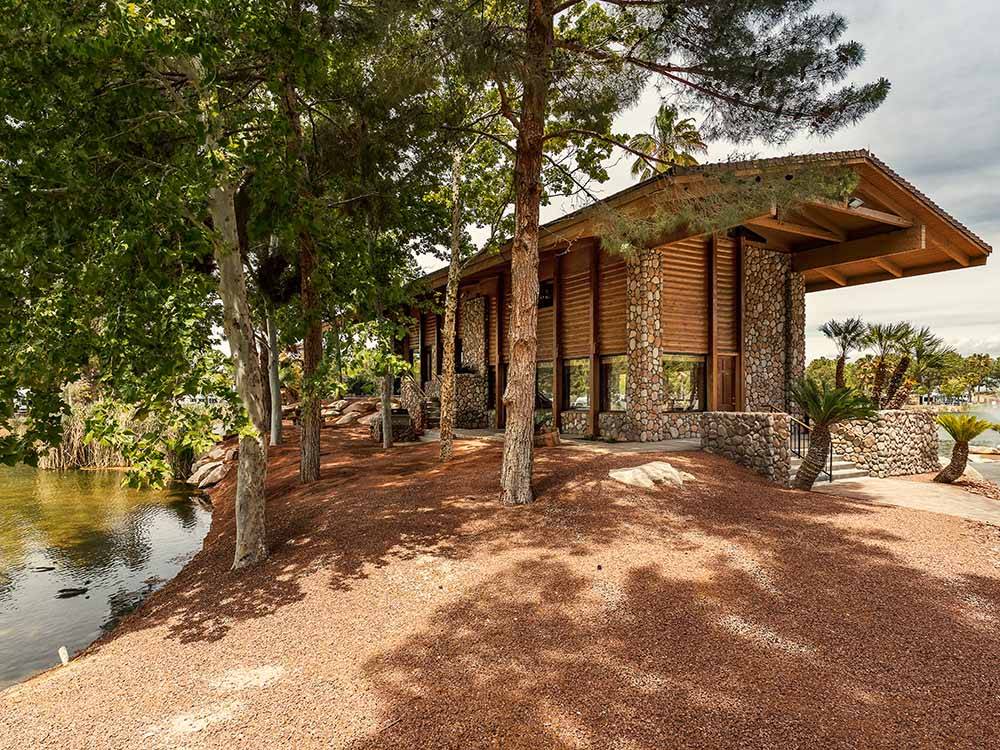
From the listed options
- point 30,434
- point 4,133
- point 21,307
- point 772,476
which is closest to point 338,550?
point 30,434

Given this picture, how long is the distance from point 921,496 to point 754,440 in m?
2.34

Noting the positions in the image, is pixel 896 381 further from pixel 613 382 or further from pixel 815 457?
pixel 815 457

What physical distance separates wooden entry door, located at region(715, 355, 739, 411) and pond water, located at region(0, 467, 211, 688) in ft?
35.7

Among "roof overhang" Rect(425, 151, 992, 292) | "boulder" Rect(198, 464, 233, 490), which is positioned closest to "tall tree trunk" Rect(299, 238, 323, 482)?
"boulder" Rect(198, 464, 233, 490)

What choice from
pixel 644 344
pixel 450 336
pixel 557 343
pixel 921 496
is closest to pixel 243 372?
pixel 450 336

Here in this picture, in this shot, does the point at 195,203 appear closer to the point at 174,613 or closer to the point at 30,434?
the point at 30,434

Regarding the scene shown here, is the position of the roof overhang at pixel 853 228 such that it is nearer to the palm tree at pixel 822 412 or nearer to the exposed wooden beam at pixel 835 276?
the exposed wooden beam at pixel 835 276

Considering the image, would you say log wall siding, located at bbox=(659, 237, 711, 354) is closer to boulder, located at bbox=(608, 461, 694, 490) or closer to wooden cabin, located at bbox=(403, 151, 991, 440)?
wooden cabin, located at bbox=(403, 151, 991, 440)

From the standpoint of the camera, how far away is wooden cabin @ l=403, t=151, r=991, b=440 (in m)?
11.0

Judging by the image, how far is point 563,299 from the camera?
44.4ft

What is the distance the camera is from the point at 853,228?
1197 centimetres

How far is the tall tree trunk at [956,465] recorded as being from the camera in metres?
9.09

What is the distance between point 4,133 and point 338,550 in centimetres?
482

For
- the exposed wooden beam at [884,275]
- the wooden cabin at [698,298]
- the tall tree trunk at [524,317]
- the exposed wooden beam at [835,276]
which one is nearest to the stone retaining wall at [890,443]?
the wooden cabin at [698,298]
